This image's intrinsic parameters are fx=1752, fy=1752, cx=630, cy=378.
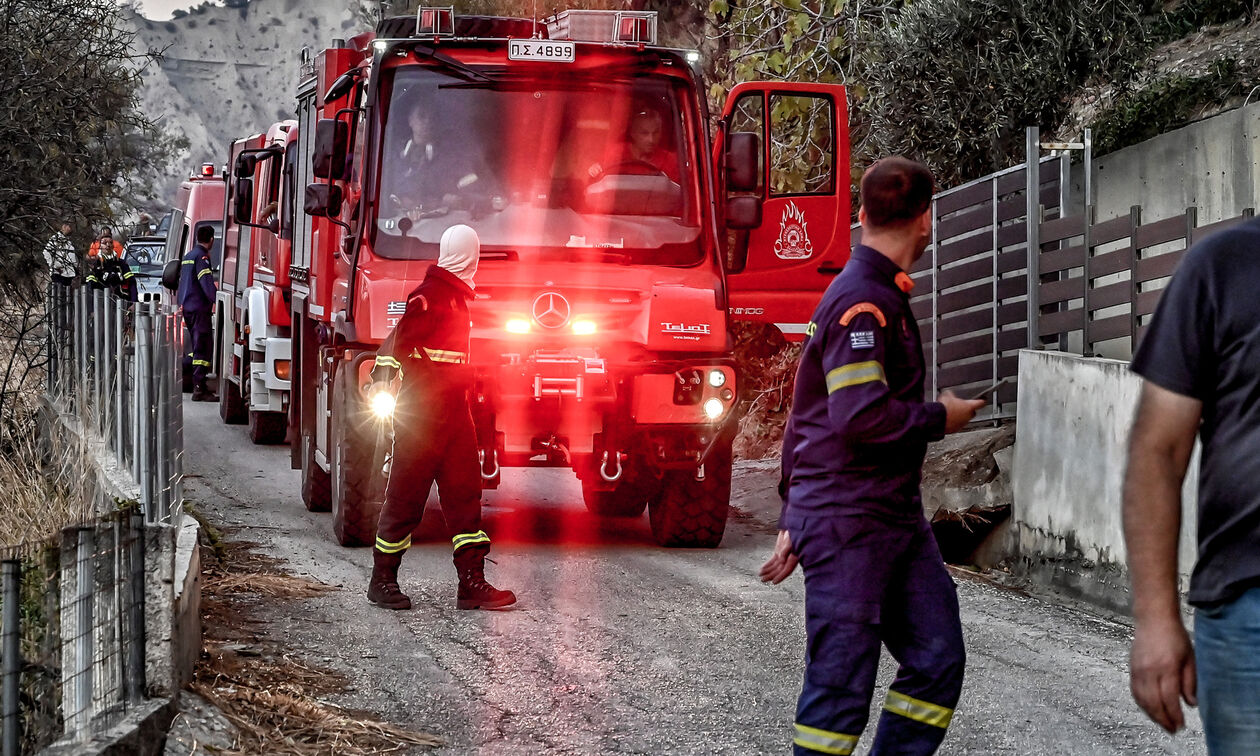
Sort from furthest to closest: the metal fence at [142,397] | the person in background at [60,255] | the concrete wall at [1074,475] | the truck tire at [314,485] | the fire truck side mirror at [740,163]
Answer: the person in background at [60,255]
the truck tire at [314,485]
the fire truck side mirror at [740,163]
the concrete wall at [1074,475]
the metal fence at [142,397]

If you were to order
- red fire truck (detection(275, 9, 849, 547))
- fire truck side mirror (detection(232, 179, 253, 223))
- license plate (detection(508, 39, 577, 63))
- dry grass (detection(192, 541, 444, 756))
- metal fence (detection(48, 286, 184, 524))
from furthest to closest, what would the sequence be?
fire truck side mirror (detection(232, 179, 253, 223)), license plate (detection(508, 39, 577, 63)), red fire truck (detection(275, 9, 849, 547)), metal fence (detection(48, 286, 184, 524)), dry grass (detection(192, 541, 444, 756))

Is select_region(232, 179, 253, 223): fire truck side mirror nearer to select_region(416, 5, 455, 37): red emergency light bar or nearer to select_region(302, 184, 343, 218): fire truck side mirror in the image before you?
select_region(302, 184, 343, 218): fire truck side mirror

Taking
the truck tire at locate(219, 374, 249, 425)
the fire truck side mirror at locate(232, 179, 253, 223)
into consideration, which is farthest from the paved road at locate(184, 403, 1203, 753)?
the truck tire at locate(219, 374, 249, 425)

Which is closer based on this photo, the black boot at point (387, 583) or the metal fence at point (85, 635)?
the metal fence at point (85, 635)

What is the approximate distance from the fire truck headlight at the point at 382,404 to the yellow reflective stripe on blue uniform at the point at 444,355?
0.75 meters

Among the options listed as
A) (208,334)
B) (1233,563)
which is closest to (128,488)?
(1233,563)

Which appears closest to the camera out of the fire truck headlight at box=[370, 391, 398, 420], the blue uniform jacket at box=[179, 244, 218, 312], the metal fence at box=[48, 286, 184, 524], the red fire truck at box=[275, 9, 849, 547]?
the metal fence at box=[48, 286, 184, 524]

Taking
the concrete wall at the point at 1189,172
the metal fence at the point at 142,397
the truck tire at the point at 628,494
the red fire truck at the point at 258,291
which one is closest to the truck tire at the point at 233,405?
the red fire truck at the point at 258,291

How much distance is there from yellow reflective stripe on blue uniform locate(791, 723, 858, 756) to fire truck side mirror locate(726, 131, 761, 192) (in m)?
6.43

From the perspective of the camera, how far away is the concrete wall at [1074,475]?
28.9ft

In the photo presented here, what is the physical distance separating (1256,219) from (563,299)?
7199 millimetres

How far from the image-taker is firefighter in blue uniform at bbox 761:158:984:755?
4.25 metres

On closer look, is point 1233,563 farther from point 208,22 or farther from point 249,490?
point 208,22

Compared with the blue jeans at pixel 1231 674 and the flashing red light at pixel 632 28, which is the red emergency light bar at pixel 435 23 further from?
the blue jeans at pixel 1231 674
